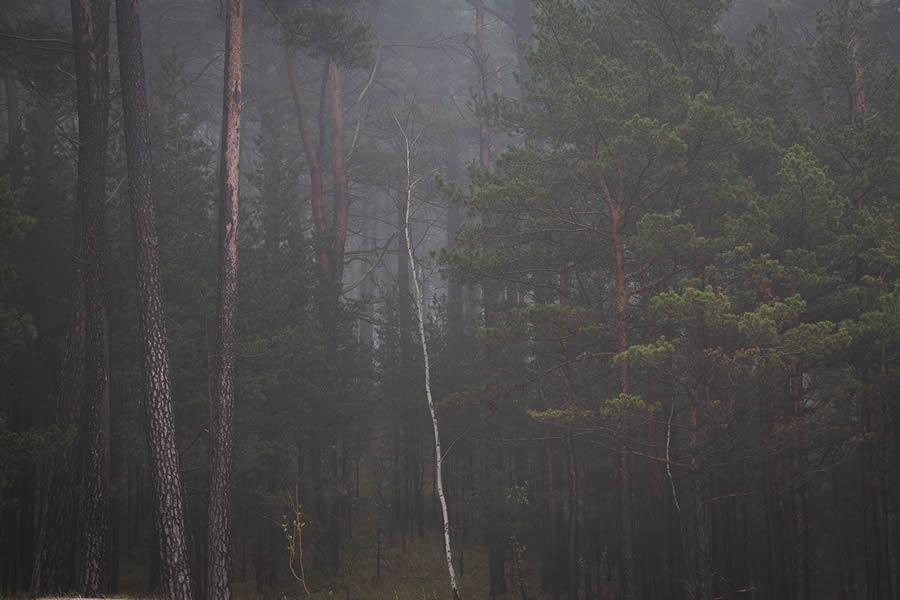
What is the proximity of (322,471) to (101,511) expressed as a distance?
6723mm

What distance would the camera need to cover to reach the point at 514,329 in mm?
12953

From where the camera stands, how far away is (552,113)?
1366 cm

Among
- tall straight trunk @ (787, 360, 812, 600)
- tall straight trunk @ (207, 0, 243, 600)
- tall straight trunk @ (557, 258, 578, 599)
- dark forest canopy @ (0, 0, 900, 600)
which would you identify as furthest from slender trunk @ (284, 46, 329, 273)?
tall straight trunk @ (787, 360, 812, 600)

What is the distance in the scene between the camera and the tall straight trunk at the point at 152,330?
36.2ft

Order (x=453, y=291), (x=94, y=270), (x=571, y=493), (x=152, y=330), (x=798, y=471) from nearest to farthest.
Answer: (x=152, y=330) → (x=94, y=270) → (x=798, y=471) → (x=571, y=493) → (x=453, y=291)

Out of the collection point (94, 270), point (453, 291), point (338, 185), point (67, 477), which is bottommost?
point (67, 477)

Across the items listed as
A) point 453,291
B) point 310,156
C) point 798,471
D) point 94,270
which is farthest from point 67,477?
point 453,291

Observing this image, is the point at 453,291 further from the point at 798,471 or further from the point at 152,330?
the point at 798,471

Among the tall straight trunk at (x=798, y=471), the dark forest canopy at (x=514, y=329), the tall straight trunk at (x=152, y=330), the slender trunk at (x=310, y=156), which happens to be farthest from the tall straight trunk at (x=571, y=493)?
the tall straight trunk at (x=152, y=330)

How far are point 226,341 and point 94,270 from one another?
269 cm

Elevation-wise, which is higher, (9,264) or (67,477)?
(9,264)

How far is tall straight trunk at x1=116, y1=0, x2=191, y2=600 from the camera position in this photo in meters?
11.0

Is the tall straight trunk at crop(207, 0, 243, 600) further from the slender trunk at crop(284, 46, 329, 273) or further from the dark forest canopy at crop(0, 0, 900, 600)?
the slender trunk at crop(284, 46, 329, 273)

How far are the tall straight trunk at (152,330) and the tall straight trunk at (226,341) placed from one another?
2.21 ft
